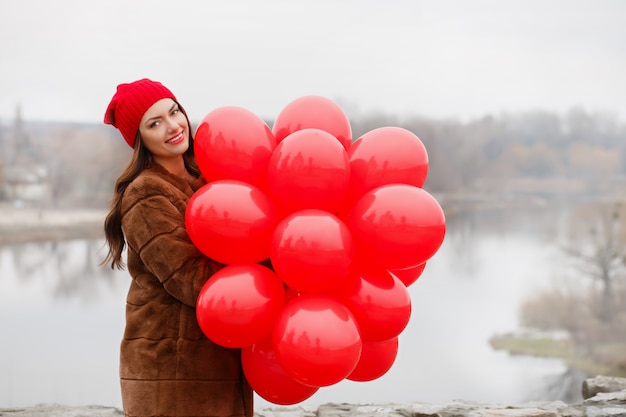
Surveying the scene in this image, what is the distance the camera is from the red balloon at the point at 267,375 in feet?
4.52

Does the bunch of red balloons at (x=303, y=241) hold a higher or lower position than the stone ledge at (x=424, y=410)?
higher

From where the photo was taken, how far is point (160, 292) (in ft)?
4.70

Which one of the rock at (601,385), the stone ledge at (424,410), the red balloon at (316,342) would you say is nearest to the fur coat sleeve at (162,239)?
the red balloon at (316,342)

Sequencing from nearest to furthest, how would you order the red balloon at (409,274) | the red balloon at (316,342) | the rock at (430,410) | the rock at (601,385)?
the red balloon at (316,342) < the red balloon at (409,274) < the rock at (430,410) < the rock at (601,385)

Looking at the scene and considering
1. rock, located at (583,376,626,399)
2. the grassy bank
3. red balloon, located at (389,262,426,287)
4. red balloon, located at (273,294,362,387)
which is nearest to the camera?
red balloon, located at (273,294,362,387)

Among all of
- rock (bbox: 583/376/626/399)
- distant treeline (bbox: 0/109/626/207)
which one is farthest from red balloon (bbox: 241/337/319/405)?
distant treeline (bbox: 0/109/626/207)

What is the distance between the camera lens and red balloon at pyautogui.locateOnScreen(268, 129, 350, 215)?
129 centimetres

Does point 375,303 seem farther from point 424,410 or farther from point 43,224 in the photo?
point 43,224

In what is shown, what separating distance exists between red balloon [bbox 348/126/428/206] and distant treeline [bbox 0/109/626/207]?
6564 mm

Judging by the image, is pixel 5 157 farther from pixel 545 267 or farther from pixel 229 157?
pixel 545 267

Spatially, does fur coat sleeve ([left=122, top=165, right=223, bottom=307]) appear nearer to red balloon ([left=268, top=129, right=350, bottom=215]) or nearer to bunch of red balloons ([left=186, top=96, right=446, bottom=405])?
bunch of red balloons ([left=186, top=96, right=446, bottom=405])

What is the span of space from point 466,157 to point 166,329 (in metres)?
9.37

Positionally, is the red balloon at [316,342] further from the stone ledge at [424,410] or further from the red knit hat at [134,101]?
the stone ledge at [424,410]

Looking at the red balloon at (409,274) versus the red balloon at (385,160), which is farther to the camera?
the red balloon at (409,274)
